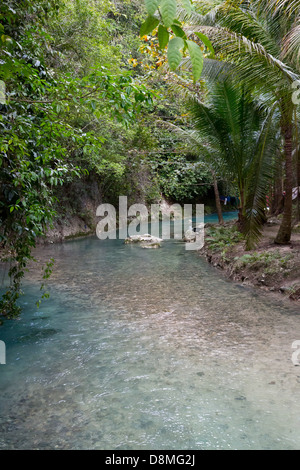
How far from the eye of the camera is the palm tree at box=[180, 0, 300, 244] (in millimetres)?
5777

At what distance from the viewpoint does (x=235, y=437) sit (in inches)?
101

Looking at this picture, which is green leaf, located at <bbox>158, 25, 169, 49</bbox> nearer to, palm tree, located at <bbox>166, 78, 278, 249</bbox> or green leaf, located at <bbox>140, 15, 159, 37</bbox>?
green leaf, located at <bbox>140, 15, 159, 37</bbox>

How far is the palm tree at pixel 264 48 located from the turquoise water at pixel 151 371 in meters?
3.37

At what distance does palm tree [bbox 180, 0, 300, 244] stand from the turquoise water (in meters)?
3.37

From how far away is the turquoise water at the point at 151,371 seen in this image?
264 cm

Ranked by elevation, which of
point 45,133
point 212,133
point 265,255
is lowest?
point 265,255

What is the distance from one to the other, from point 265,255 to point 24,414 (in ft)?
17.9

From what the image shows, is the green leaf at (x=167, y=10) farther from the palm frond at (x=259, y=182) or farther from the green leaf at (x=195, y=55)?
the palm frond at (x=259, y=182)

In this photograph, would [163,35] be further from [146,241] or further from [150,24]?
[146,241]

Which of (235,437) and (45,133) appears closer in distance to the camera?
(235,437)

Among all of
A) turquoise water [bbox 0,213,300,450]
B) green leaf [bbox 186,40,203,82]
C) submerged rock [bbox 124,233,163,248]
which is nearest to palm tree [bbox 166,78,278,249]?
turquoise water [bbox 0,213,300,450]

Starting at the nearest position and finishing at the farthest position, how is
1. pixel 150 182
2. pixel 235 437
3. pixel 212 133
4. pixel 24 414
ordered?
pixel 235 437 < pixel 24 414 < pixel 212 133 < pixel 150 182
